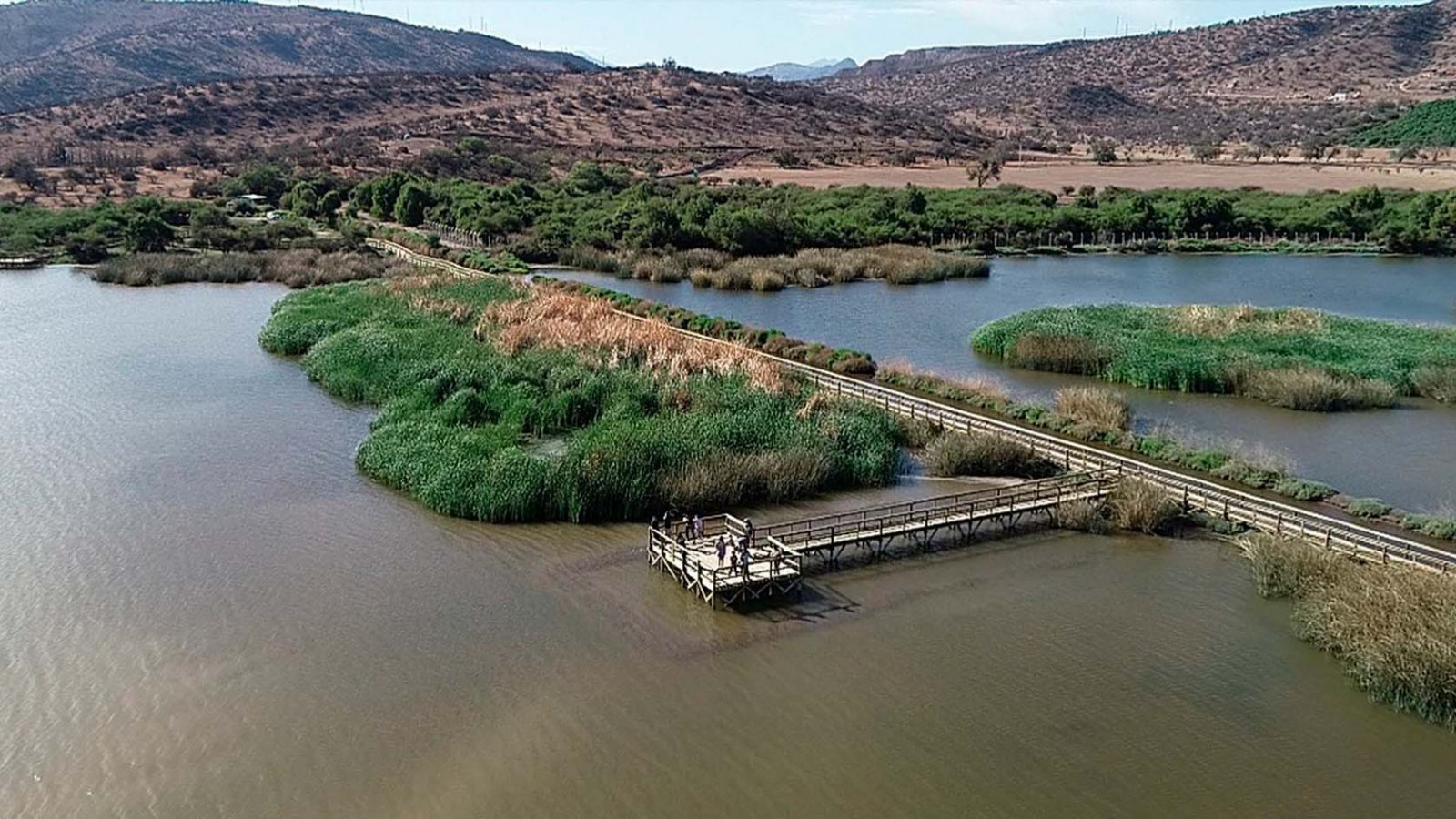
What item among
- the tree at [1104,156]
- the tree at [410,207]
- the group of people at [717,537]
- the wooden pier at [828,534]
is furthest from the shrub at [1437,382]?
the tree at [1104,156]

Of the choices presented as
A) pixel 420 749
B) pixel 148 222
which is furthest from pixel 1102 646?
pixel 148 222

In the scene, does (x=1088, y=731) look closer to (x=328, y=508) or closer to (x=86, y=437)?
(x=328, y=508)

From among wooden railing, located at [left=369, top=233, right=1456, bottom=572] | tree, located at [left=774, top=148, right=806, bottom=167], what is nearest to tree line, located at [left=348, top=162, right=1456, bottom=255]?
tree, located at [left=774, top=148, right=806, bottom=167]

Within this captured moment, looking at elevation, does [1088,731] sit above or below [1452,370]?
below

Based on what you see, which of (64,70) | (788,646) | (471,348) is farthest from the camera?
(64,70)

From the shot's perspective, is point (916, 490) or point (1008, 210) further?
point (1008, 210)
